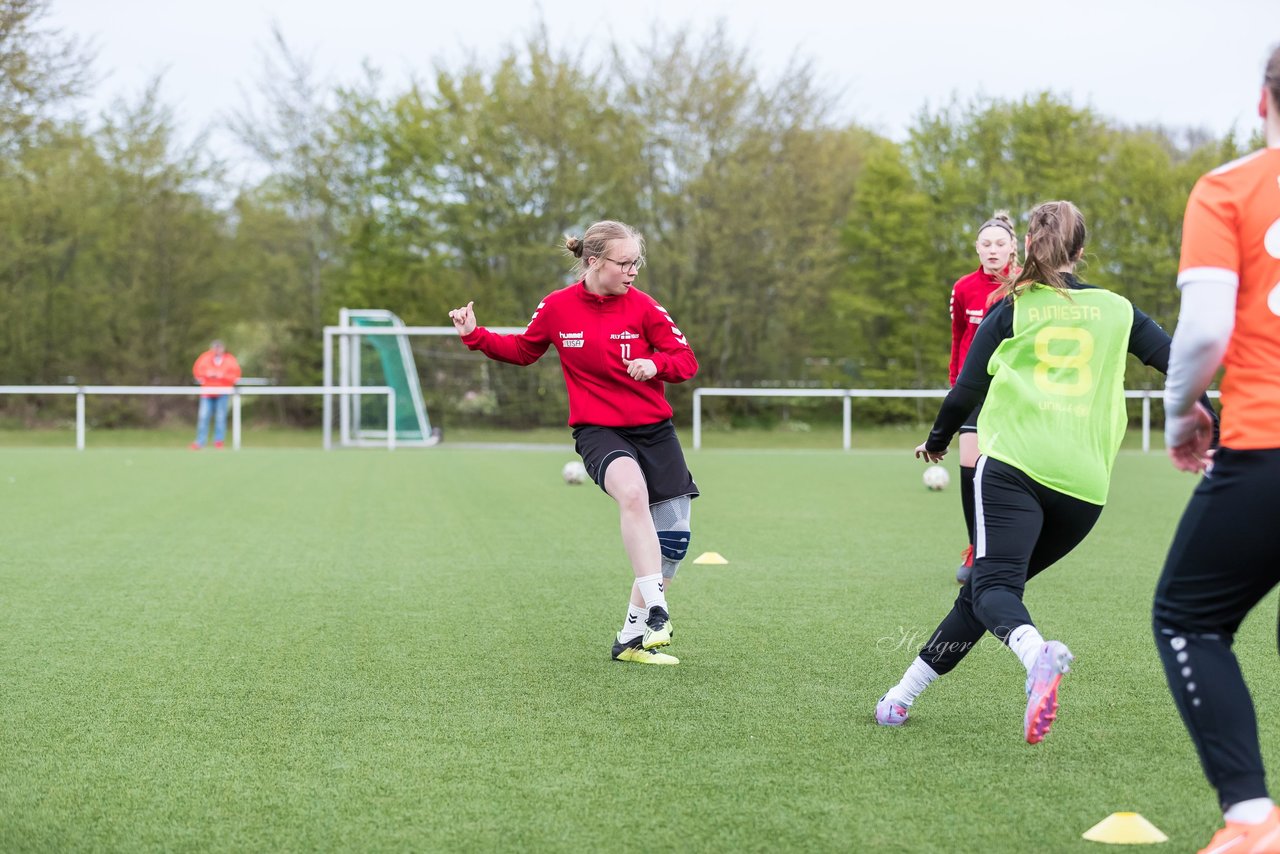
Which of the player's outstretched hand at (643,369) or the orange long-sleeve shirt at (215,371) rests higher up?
the player's outstretched hand at (643,369)

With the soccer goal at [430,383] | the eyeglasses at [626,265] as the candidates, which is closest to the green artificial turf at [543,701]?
the eyeglasses at [626,265]

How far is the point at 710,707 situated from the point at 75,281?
89.3ft

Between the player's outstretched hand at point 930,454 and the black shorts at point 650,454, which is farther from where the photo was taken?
the black shorts at point 650,454

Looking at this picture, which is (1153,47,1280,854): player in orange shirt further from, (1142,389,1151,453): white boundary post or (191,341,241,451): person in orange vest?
(191,341,241,451): person in orange vest

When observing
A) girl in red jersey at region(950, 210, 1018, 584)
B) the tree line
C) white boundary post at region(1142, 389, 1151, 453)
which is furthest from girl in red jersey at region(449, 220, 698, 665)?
the tree line

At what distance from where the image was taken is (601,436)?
17.8 ft

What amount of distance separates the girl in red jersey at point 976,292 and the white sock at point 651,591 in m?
2.07

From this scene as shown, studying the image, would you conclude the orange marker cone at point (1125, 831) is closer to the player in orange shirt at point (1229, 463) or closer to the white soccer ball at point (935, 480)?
the player in orange shirt at point (1229, 463)

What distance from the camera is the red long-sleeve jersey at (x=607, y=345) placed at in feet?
17.7

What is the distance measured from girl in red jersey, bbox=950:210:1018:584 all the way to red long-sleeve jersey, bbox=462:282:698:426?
2044 millimetres

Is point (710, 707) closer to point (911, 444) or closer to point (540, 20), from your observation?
point (911, 444)

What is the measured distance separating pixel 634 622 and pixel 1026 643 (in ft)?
6.72

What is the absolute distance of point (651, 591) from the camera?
17.5 feet

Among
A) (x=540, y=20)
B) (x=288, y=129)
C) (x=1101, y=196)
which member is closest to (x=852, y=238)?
(x=1101, y=196)
